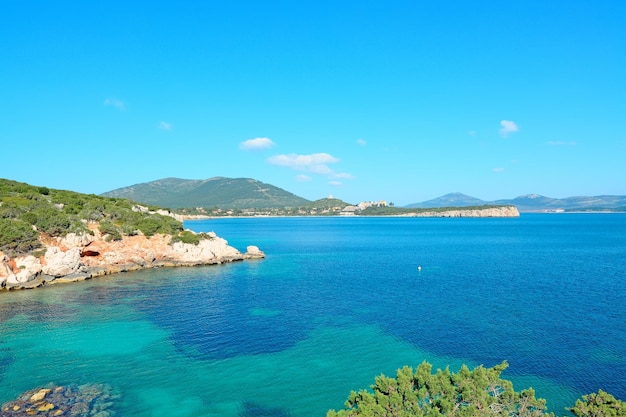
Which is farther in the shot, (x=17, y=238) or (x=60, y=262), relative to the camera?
(x=60, y=262)

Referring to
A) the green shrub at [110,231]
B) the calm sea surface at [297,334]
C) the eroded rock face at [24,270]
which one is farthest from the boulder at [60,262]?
the green shrub at [110,231]

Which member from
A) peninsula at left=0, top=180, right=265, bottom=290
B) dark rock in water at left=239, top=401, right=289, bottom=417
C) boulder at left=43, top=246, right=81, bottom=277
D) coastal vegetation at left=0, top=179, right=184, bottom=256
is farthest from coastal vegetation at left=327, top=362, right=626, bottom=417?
coastal vegetation at left=0, top=179, right=184, bottom=256

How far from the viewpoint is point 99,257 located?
226ft

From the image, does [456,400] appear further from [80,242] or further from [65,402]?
[80,242]

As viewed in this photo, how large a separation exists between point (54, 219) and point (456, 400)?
2635 inches

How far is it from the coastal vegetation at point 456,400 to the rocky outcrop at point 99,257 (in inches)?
2248

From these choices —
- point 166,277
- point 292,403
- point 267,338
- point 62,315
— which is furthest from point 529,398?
point 166,277

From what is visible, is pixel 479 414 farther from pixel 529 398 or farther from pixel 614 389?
pixel 614 389

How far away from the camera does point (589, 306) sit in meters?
44.9

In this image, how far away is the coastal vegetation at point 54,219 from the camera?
5820 cm

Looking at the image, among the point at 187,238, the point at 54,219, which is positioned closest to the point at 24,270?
the point at 54,219

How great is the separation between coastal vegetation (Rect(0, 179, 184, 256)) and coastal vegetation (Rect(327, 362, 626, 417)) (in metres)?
59.5

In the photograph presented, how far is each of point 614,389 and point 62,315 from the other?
48756mm

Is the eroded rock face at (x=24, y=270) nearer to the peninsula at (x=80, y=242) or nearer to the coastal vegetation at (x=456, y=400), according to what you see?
the peninsula at (x=80, y=242)
